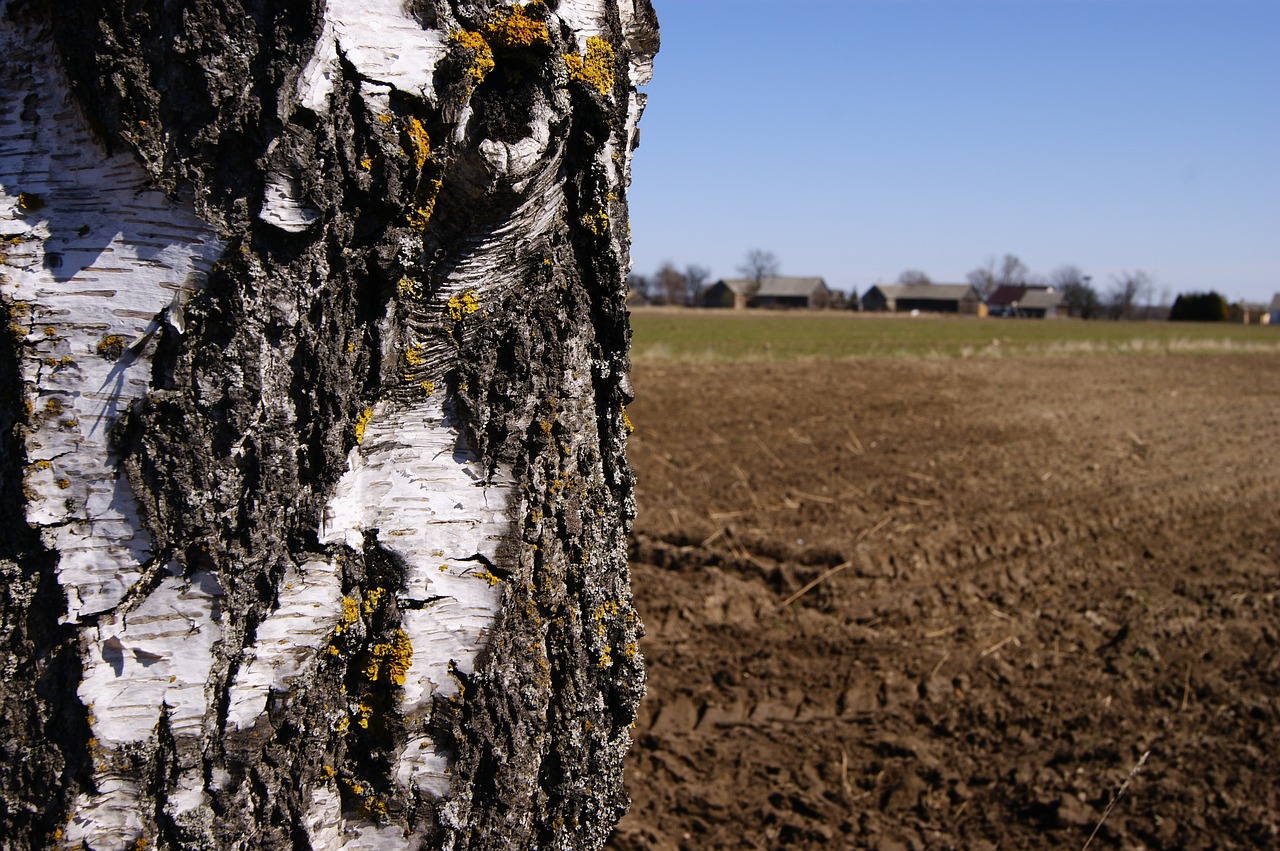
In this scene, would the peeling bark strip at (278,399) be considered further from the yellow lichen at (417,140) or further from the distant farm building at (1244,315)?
the distant farm building at (1244,315)

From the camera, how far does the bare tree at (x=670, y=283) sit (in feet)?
380

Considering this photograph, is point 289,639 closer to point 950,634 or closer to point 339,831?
point 339,831

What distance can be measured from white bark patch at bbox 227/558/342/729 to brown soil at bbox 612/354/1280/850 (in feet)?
6.14

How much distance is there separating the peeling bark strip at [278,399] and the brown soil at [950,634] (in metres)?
1.75

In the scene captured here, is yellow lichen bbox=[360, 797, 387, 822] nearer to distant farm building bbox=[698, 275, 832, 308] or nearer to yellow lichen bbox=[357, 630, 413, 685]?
yellow lichen bbox=[357, 630, 413, 685]

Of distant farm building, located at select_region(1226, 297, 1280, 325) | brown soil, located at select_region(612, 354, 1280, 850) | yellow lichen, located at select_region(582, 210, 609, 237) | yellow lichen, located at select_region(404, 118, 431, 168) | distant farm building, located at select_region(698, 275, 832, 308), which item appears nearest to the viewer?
yellow lichen, located at select_region(404, 118, 431, 168)

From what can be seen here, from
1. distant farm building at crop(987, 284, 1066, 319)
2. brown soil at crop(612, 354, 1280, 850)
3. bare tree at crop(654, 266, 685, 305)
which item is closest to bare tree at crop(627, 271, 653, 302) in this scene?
bare tree at crop(654, 266, 685, 305)

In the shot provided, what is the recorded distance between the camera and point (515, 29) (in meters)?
1.52

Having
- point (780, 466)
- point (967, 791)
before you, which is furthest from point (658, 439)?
point (967, 791)

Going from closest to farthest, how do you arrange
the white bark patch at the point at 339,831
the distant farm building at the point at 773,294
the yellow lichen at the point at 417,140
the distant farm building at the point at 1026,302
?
1. the yellow lichen at the point at 417,140
2. the white bark patch at the point at 339,831
3. the distant farm building at the point at 1026,302
4. the distant farm building at the point at 773,294

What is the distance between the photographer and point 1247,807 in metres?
3.14

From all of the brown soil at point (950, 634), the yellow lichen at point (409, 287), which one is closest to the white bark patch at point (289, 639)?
the yellow lichen at point (409, 287)

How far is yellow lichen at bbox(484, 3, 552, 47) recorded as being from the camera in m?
1.50

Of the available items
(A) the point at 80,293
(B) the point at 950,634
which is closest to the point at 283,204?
(A) the point at 80,293
